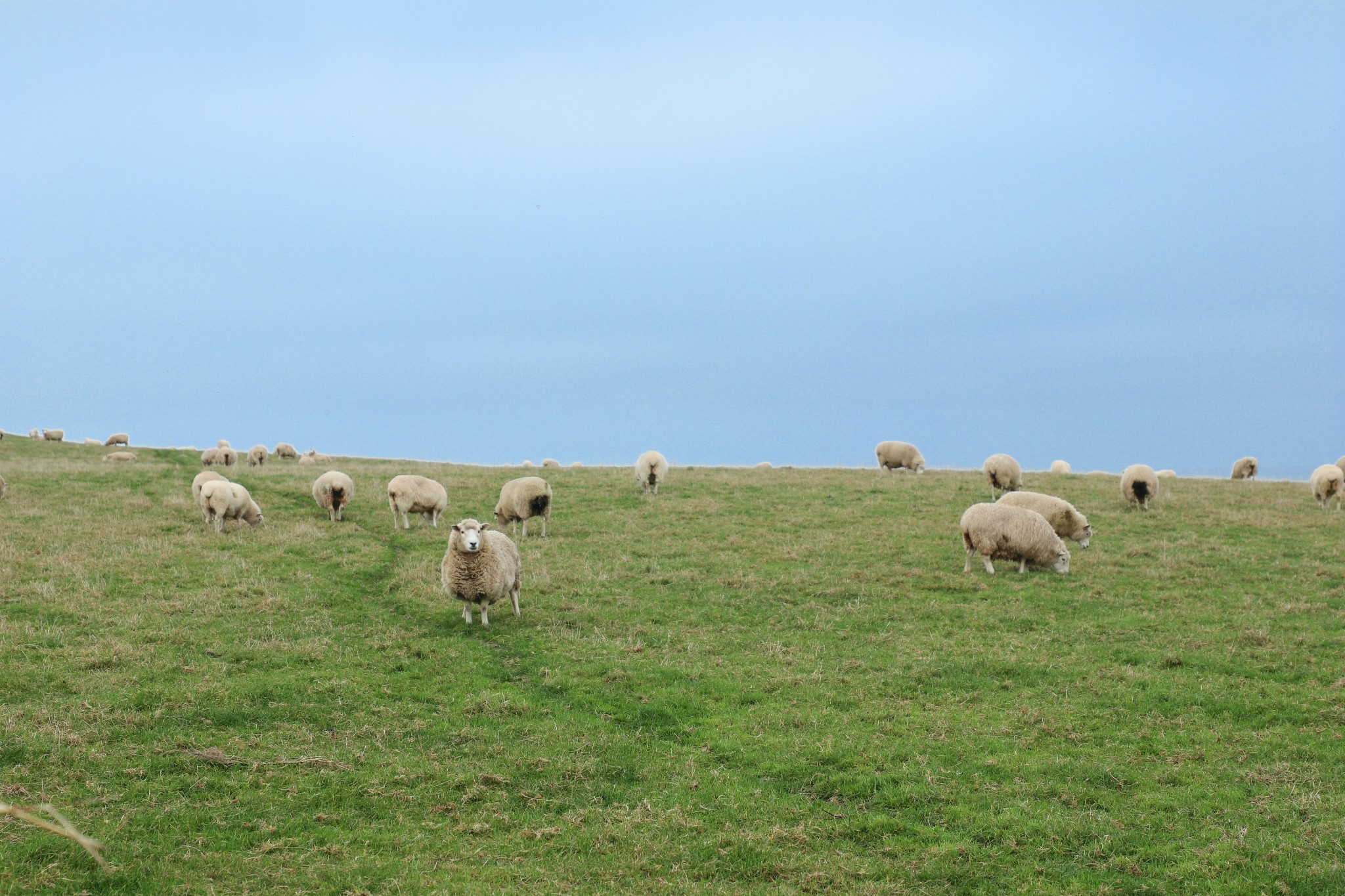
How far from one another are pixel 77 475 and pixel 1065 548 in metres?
34.4

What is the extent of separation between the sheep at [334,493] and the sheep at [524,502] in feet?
16.7

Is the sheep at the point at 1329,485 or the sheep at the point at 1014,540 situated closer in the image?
the sheep at the point at 1014,540

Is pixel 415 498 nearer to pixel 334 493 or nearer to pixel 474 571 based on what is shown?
pixel 334 493

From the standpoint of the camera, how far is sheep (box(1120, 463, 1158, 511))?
29672mm

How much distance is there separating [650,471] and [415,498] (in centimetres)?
962

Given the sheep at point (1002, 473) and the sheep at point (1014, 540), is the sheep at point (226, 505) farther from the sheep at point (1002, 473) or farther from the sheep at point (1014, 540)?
the sheep at point (1002, 473)

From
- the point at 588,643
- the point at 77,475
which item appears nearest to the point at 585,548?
the point at 588,643

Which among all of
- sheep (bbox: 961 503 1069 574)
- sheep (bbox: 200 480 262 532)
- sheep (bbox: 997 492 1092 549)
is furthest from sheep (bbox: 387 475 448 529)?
sheep (bbox: 997 492 1092 549)

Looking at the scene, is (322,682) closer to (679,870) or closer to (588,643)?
(588,643)

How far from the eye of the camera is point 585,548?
2444 cm

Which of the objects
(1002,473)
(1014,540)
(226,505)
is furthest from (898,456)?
(226,505)

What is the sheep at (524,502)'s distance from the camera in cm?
2662

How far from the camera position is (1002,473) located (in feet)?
105

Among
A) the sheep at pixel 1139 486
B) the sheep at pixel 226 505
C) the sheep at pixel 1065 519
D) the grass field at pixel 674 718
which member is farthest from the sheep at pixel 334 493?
the sheep at pixel 1139 486
